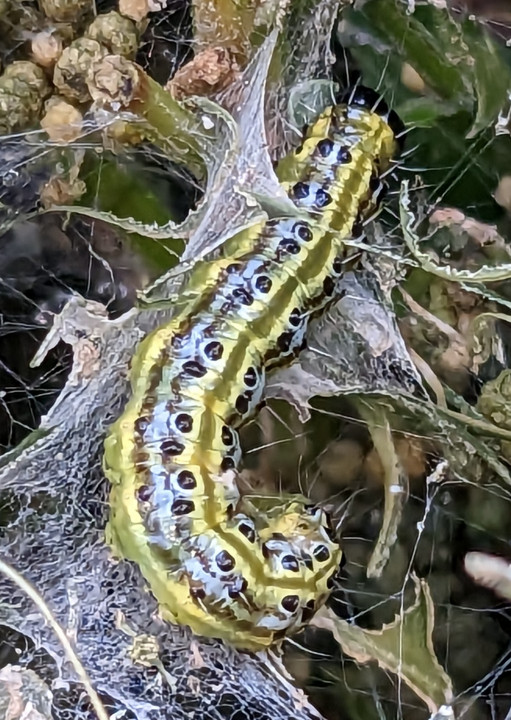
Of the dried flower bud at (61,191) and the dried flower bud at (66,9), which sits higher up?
the dried flower bud at (66,9)

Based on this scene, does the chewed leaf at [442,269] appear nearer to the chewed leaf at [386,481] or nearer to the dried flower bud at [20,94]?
the chewed leaf at [386,481]

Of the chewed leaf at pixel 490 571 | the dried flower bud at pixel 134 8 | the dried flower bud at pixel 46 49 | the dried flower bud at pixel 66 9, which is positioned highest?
the dried flower bud at pixel 134 8

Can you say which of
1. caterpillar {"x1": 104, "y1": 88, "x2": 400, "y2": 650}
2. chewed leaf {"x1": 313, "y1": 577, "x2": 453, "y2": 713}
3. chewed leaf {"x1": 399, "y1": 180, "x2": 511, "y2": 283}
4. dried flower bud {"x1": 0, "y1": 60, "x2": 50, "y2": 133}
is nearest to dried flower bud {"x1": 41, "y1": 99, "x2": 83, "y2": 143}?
dried flower bud {"x1": 0, "y1": 60, "x2": 50, "y2": 133}

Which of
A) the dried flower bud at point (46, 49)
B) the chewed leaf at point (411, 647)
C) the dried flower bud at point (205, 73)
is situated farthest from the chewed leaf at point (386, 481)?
the dried flower bud at point (46, 49)

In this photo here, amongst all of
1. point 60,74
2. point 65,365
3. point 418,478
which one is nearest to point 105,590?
point 65,365

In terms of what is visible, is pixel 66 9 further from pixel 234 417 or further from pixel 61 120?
pixel 234 417

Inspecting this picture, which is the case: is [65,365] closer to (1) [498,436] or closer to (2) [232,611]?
(2) [232,611]

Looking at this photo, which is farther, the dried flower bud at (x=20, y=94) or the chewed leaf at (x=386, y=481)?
the chewed leaf at (x=386, y=481)

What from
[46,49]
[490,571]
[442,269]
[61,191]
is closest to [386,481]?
[490,571]
